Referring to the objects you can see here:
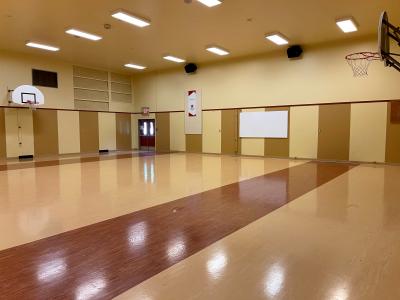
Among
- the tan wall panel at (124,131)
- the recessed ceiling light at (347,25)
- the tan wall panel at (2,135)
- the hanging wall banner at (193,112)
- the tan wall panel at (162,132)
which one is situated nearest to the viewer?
the recessed ceiling light at (347,25)

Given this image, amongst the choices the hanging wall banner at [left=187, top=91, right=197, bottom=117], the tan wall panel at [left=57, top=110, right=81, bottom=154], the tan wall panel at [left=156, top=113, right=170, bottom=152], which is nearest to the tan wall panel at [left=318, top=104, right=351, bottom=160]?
the hanging wall banner at [left=187, top=91, right=197, bottom=117]

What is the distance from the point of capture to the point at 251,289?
77.2 inches

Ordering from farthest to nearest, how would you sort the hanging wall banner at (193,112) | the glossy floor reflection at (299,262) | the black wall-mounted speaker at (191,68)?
1. the hanging wall banner at (193,112)
2. the black wall-mounted speaker at (191,68)
3. the glossy floor reflection at (299,262)

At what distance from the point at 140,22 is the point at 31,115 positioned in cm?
616

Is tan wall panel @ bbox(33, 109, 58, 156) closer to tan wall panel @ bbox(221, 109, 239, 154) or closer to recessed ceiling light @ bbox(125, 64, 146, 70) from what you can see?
recessed ceiling light @ bbox(125, 64, 146, 70)

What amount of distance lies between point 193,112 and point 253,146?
9.95ft

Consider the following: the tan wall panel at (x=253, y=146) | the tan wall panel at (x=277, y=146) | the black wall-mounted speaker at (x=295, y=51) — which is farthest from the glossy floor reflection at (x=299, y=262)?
the tan wall panel at (x=253, y=146)

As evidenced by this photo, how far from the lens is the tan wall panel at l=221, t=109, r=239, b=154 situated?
1131 cm

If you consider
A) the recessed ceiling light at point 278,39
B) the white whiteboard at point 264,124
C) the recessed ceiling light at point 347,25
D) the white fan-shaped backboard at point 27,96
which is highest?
the recessed ceiling light at point 278,39

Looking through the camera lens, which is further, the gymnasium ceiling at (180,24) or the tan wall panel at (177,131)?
the tan wall panel at (177,131)

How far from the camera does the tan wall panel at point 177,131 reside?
12857mm

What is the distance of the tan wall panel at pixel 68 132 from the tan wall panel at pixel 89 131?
171mm

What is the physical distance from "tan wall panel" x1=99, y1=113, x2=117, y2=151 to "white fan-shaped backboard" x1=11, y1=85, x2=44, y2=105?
2.84m

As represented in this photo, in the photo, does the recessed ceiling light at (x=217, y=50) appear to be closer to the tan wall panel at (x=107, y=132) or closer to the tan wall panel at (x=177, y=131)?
the tan wall panel at (x=177, y=131)
